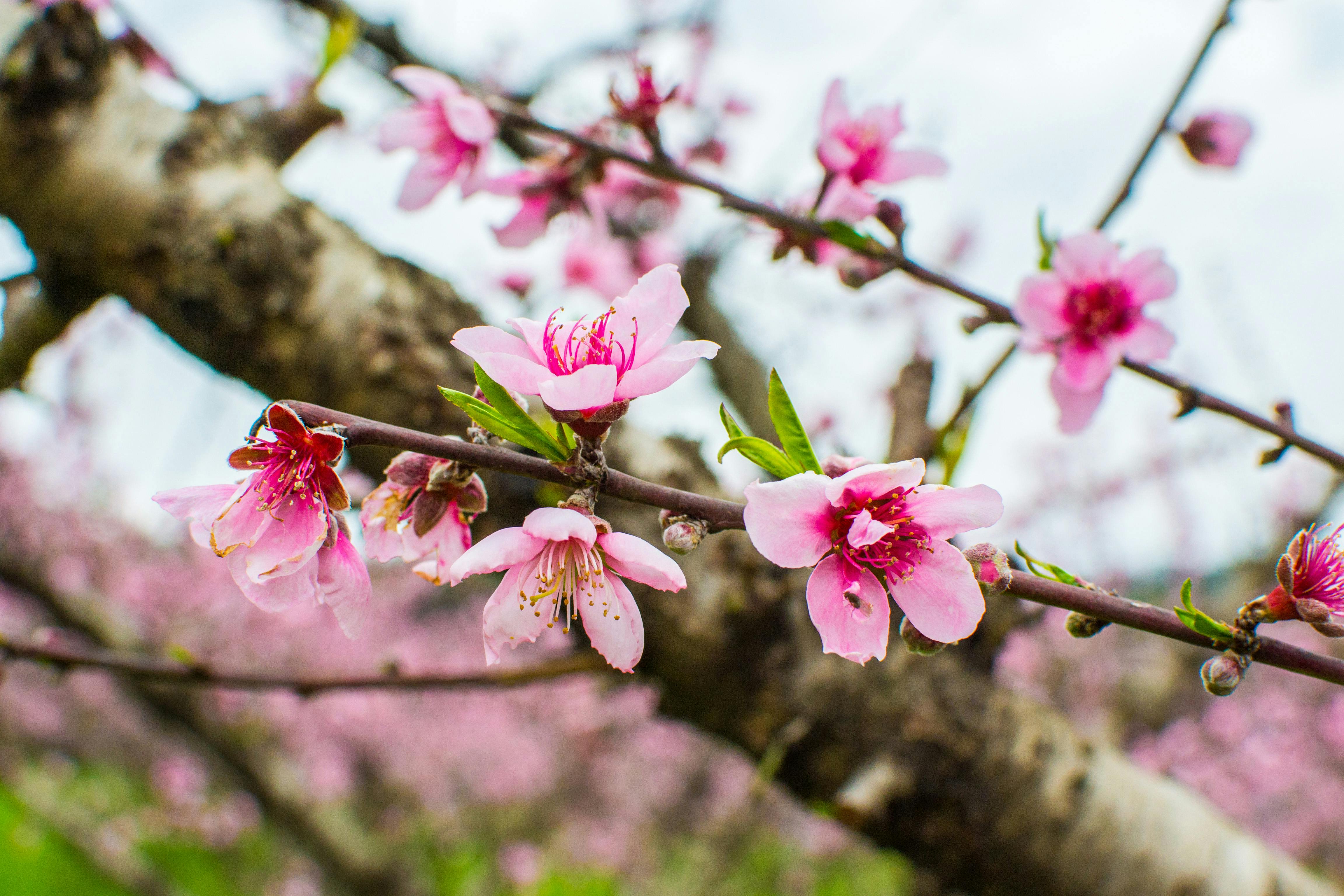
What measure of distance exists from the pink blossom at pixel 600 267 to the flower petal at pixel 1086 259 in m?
1.19

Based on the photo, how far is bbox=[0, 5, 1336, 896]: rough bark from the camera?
126cm

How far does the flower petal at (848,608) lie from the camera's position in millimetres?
582

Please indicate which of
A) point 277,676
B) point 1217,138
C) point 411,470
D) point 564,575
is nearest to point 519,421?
point 411,470

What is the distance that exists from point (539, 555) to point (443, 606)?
8.64 meters

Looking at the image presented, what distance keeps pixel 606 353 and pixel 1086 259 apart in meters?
0.70

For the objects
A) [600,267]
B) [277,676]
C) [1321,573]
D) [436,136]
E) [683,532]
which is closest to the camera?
[683,532]

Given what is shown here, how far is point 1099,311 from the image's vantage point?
1019mm

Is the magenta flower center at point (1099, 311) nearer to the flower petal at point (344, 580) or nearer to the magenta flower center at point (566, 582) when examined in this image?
the magenta flower center at point (566, 582)

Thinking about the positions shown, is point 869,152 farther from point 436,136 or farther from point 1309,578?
point 1309,578

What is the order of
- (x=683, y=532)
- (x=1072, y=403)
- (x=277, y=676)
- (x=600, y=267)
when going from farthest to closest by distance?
1. (x=600, y=267)
2. (x=277, y=676)
3. (x=1072, y=403)
4. (x=683, y=532)

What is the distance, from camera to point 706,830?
236 inches

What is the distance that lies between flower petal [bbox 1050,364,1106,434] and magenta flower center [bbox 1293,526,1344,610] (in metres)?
0.40

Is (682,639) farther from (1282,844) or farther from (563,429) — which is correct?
(1282,844)

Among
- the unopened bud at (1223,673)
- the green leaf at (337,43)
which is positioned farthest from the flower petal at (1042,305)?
the green leaf at (337,43)
